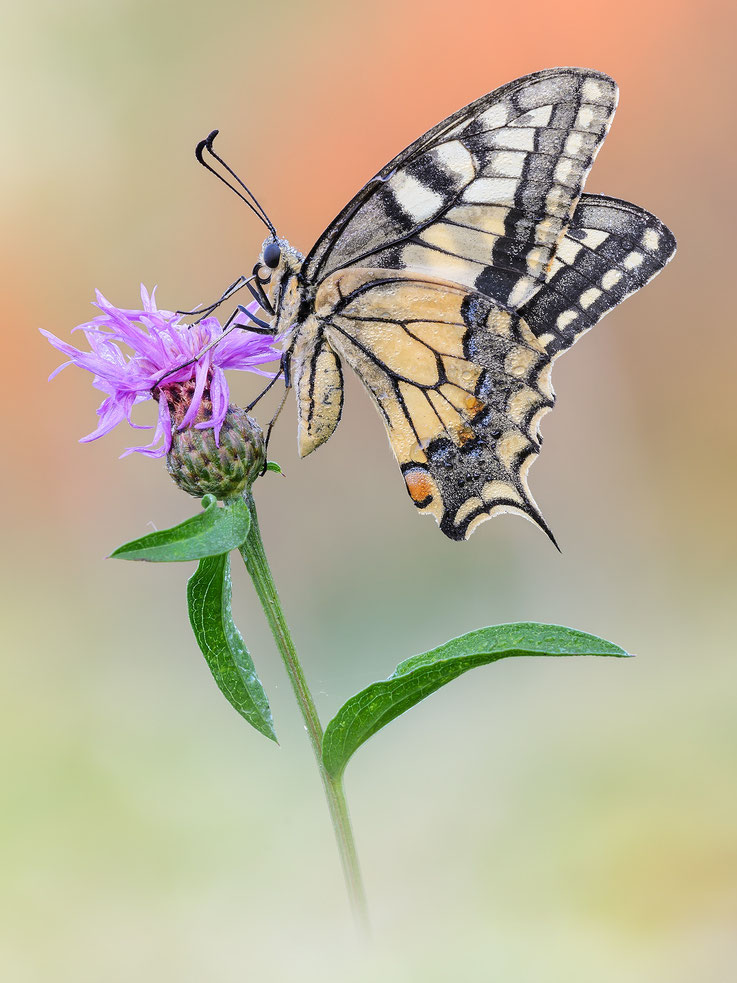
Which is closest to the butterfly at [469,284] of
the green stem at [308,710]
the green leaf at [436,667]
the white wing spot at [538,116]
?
the white wing spot at [538,116]

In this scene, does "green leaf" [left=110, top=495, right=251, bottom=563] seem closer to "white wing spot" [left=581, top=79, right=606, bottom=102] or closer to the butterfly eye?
the butterfly eye

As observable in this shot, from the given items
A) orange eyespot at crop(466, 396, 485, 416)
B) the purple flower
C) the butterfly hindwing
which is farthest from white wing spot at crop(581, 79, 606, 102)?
the purple flower

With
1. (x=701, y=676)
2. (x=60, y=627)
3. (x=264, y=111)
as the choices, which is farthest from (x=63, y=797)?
(x=264, y=111)

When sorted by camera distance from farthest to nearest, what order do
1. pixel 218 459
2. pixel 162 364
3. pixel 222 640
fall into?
pixel 162 364 → pixel 218 459 → pixel 222 640

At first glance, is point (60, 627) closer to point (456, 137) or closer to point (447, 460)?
point (447, 460)

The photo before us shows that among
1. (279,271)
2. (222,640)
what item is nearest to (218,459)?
(222,640)

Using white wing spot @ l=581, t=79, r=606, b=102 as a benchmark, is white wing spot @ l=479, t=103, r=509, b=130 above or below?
above

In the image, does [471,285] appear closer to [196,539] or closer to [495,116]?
[495,116]
